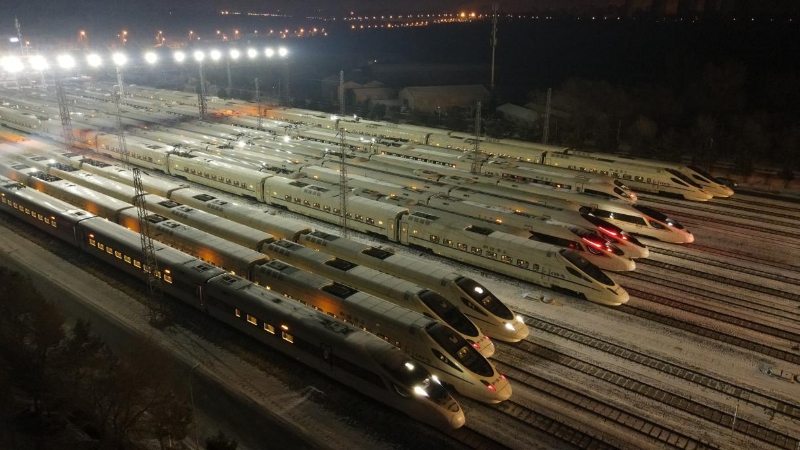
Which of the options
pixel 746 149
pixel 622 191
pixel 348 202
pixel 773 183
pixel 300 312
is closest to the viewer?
pixel 300 312

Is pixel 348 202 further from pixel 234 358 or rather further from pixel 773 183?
pixel 773 183

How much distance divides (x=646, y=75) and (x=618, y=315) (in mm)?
80736

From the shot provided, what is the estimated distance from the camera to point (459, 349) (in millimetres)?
21438

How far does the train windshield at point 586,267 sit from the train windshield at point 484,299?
591 cm

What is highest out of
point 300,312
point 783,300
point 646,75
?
point 646,75

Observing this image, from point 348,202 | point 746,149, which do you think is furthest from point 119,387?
point 746,149

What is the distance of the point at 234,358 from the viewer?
78.2 feet

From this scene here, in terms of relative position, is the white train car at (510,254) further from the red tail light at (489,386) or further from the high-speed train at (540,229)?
the red tail light at (489,386)

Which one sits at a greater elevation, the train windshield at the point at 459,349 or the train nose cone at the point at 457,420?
the train windshield at the point at 459,349

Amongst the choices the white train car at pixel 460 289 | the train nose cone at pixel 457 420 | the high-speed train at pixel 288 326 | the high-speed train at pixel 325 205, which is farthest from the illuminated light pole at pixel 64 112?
the train nose cone at pixel 457 420

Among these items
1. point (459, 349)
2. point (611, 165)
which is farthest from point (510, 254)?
point (611, 165)

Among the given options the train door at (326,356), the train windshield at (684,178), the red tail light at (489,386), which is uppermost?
the train windshield at (684,178)

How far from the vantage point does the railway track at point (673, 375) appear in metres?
20.7

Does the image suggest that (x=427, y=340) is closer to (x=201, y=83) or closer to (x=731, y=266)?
(x=731, y=266)
